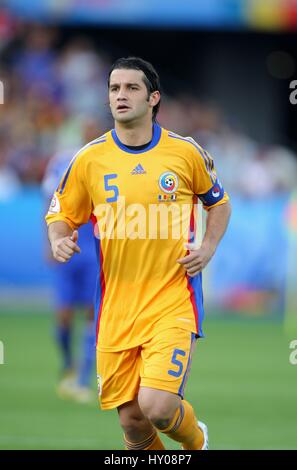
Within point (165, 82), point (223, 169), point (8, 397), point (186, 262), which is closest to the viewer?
point (186, 262)

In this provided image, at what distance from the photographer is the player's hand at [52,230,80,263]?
6.61m

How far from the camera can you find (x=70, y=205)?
6930mm

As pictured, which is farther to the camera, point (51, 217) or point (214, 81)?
point (214, 81)

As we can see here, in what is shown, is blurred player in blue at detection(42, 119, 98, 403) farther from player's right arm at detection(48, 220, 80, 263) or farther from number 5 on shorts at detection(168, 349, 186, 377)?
number 5 on shorts at detection(168, 349, 186, 377)

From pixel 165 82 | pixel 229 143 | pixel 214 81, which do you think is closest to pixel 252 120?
pixel 214 81

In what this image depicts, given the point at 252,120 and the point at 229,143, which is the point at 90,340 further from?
the point at 252,120

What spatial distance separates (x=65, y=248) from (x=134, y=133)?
870 mm

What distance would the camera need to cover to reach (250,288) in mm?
18609

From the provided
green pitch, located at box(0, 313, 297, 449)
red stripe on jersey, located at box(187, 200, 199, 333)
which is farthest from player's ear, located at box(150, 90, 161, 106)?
green pitch, located at box(0, 313, 297, 449)

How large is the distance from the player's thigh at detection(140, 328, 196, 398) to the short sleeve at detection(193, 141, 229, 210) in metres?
0.92

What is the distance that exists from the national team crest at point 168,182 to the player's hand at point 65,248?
2.19 feet

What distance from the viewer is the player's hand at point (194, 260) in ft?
22.0

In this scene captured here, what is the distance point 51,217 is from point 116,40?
62.1ft

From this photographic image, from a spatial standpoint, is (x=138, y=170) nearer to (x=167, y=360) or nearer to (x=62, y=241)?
(x=62, y=241)
